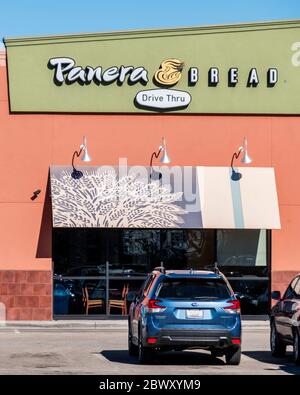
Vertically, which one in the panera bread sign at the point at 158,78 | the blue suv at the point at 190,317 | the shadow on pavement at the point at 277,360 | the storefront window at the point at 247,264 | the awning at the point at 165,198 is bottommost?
the shadow on pavement at the point at 277,360

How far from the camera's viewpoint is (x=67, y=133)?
32875mm

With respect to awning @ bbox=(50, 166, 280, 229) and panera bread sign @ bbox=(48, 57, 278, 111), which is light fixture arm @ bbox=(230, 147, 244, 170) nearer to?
awning @ bbox=(50, 166, 280, 229)

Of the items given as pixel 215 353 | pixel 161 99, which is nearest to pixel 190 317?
pixel 215 353

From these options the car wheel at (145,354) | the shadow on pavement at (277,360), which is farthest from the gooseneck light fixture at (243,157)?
the car wheel at (145,354)

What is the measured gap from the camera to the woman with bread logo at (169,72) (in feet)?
108

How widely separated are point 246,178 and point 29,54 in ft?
24.4

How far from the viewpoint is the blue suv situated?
63.0 feet

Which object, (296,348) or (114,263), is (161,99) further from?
(296,348)

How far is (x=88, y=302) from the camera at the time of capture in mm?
33031

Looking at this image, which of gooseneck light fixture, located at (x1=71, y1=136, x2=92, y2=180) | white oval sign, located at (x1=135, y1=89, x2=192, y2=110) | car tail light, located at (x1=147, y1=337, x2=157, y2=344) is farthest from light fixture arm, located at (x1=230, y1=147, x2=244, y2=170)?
car tail light, located at (x1=147, y1=337, x2=157, y2=344)

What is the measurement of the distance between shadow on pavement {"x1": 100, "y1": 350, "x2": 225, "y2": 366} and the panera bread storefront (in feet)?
33.0

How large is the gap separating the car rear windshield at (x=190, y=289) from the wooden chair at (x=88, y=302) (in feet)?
44.5

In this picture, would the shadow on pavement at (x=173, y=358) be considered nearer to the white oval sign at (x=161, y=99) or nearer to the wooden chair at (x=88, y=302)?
the wooden chair at (x=88, y=302)
